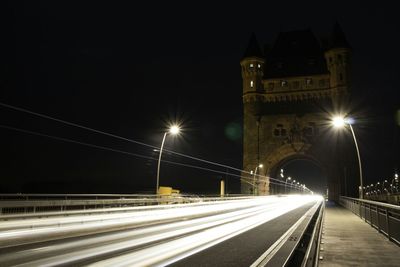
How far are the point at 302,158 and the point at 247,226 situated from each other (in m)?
56.5

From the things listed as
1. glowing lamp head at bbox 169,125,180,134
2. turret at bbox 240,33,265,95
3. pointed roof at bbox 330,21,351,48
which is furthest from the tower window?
glowing lamp head at bbox 169,125,180,134

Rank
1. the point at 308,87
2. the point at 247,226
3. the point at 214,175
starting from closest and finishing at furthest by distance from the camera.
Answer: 1. the point at 247,226
2. the point at 308,87
3. the point at 214,175

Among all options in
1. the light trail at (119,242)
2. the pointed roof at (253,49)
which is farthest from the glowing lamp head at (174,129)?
the pointed roof at (253,49)

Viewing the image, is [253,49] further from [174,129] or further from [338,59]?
[174,129]

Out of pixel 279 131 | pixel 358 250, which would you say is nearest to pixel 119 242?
pixel 358 250

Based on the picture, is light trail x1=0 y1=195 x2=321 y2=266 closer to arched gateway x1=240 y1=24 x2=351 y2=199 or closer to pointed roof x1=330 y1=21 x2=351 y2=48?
arched gateway x1=240 y1=24 x2=351 y2=199

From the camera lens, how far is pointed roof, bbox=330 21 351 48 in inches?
2667

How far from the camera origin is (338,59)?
67188 mm

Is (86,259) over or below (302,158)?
below

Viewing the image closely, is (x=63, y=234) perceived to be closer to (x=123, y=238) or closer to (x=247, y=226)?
(x=123, y=238)

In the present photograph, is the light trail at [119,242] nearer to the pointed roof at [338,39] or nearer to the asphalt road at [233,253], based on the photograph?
the asphalt road at [233,253]

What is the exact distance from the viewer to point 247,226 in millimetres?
16938

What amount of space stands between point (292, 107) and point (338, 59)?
10.7 meters

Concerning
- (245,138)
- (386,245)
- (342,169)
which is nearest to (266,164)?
(245,138)
